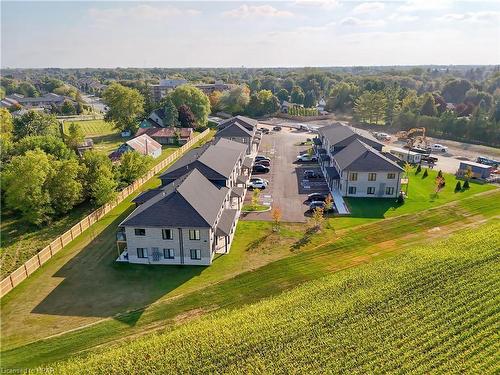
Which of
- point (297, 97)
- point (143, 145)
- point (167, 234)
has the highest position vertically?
point (297, 97)

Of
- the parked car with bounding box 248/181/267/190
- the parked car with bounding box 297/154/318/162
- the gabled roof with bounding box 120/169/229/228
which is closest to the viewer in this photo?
the gabled roof with bounding box 120/169/229/228

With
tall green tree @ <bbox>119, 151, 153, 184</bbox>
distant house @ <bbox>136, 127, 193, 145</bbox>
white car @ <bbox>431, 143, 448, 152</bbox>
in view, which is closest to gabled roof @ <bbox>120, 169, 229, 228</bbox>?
tall green tree @ <bbox>119, 151, 153, 184</bbox>

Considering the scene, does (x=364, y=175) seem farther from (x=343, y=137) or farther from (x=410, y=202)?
(x=343, y=137)

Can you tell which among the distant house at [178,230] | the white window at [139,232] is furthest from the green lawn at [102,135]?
the white window at [139,232]

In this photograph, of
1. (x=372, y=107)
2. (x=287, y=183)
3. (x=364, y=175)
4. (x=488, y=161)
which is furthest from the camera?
(x=372, y=107)

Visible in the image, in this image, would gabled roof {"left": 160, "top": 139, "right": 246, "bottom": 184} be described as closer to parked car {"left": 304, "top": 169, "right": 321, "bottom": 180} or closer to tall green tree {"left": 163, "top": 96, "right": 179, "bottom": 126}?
parked car {"left": 304, "top": 169, "right": 321, "bottom": 180}

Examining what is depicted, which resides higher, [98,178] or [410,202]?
[98,178]

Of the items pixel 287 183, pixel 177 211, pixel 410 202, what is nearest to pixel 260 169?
pixel 287 183
